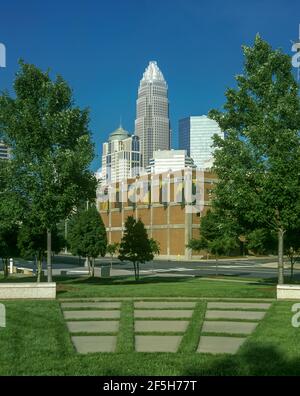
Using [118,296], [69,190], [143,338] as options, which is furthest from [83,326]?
[69,190]

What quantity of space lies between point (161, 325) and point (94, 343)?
7.75 ft

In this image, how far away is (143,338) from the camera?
10.6 meters

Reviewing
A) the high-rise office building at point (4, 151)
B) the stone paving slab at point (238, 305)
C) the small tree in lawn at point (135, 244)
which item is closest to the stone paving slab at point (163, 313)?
the stone paving slab at point (238, 305)

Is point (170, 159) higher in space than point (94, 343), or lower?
higher

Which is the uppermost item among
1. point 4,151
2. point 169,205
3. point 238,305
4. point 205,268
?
point 4,151

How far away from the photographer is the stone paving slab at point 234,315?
13.3 metres

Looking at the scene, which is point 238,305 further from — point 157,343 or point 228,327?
point 157,343

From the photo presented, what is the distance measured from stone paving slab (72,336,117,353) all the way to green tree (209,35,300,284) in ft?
35.9

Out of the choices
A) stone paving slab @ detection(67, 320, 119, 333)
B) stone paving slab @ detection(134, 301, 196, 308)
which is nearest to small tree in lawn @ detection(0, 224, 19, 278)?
stone paving slab @ detection(134, 301, 196, 308)

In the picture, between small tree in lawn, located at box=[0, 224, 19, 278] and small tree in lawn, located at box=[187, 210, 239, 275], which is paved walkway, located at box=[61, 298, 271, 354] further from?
small tree in lawn, located at box=[0, 224, 19, 278]

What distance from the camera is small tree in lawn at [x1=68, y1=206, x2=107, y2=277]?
118ft

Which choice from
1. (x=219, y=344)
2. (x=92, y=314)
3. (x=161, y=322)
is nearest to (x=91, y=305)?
(x=92, y=314)

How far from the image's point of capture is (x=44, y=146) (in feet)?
72.4
